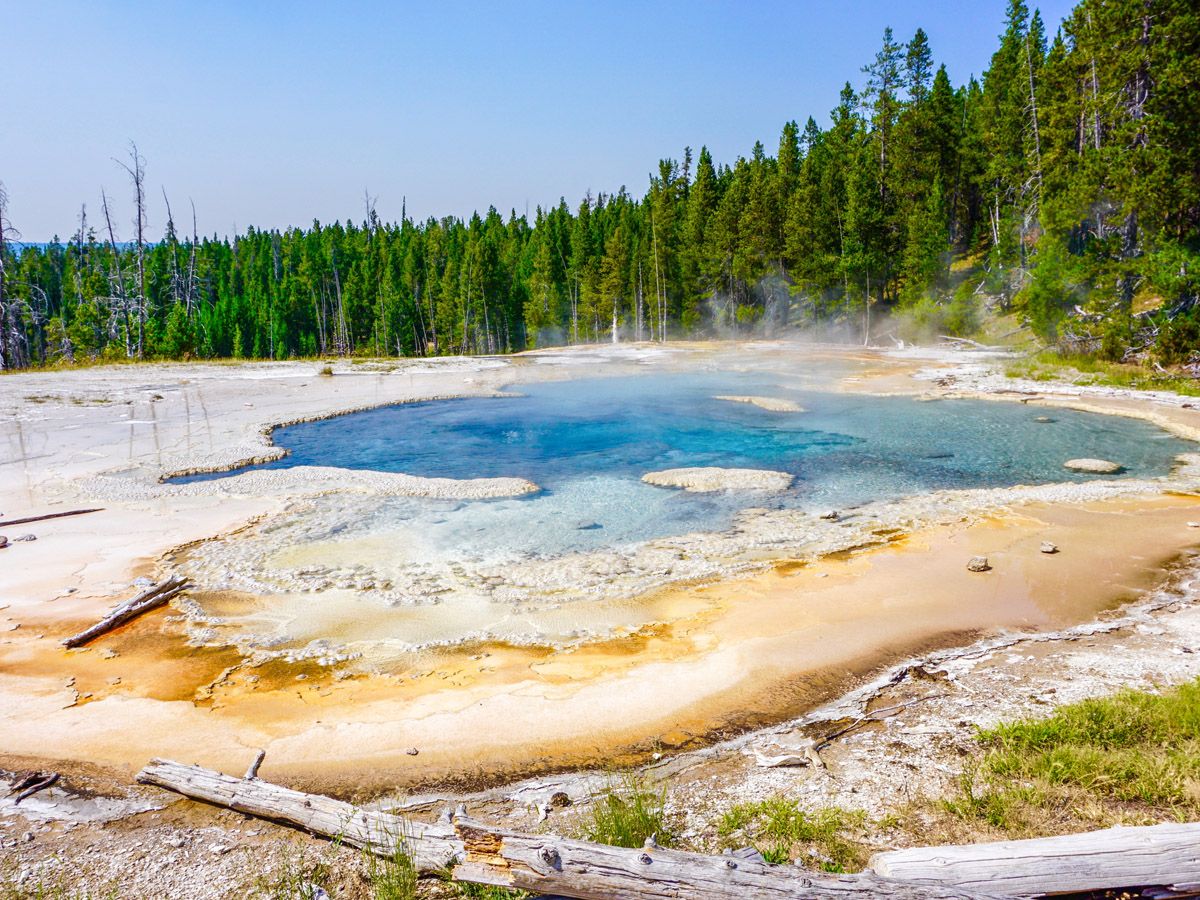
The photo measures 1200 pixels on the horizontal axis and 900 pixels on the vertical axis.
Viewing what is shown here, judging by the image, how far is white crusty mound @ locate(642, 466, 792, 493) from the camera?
49.9 feet

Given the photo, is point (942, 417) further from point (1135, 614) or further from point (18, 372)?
point (18, 372)

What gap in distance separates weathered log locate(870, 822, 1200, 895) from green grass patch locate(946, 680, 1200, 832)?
2.26ft

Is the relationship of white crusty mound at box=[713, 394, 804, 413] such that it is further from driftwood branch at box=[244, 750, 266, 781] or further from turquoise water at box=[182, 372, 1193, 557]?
driftwood branch at box=[244, 750, 266, 781]

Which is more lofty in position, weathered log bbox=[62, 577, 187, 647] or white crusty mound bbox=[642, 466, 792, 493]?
white crusty mound bbox=[642, 466, 792, 493]

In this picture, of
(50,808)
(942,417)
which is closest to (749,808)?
(50,808)

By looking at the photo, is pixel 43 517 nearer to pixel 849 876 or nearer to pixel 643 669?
pixel 643 669

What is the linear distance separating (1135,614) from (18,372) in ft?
147

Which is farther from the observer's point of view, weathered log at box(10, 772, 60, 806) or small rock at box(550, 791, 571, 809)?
weathered log at box(10, 772, 60, 806)

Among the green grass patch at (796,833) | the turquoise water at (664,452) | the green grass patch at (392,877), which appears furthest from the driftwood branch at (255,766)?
the turquoise water at (664,452)

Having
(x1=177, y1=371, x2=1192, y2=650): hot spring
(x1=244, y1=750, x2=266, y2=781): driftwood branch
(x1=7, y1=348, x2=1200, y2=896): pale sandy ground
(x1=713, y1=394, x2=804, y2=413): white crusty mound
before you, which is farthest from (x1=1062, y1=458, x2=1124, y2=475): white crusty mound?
(x1=244, y1=750, x2=266, y2=781): driftwood branch

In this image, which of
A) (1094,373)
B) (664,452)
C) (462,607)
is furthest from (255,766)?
(1094,373)

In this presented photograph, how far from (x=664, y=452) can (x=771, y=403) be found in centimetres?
883

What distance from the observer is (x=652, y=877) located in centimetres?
375

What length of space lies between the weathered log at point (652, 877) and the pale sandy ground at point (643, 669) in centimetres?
119
